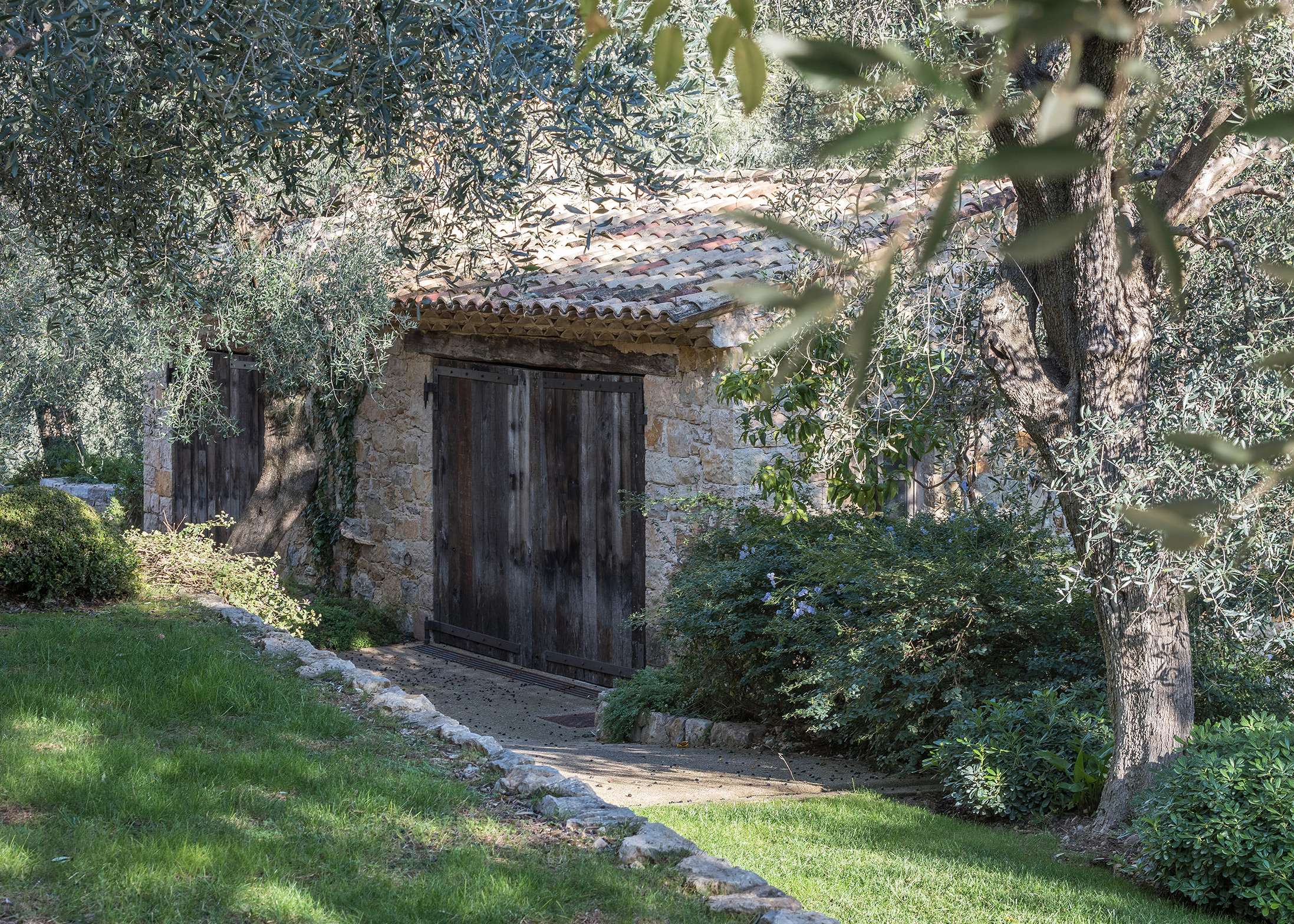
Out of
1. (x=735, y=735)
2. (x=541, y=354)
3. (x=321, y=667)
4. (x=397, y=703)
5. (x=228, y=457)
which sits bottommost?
(x=735, y=735)

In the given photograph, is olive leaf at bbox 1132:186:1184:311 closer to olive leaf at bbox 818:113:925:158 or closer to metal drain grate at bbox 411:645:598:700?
olive leaf at bbox 818:113:925:158

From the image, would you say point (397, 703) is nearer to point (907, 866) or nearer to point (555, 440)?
point (907, 866)

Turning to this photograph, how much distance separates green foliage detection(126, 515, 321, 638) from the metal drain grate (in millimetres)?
1754

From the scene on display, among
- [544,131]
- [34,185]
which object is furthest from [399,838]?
[34,185]

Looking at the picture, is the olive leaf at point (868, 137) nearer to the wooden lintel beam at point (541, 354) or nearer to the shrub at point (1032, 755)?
the shrub at point (1032, 755)

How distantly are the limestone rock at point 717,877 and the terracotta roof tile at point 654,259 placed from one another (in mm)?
3068

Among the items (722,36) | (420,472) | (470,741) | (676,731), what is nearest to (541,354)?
(420,472)

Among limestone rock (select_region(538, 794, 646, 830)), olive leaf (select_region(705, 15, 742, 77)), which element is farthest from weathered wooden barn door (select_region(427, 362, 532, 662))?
olive leaf (select_region(705, 15, 742, 77))

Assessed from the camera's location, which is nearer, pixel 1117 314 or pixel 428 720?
pixel 1117 314

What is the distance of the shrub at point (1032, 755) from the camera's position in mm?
5328

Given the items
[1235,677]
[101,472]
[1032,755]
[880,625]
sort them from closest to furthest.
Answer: [1032,755], [1235,677], [880,625], [101,472]

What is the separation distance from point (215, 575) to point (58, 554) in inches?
44.9

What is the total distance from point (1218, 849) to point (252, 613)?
5.80 metres

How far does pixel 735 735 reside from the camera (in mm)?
7348
